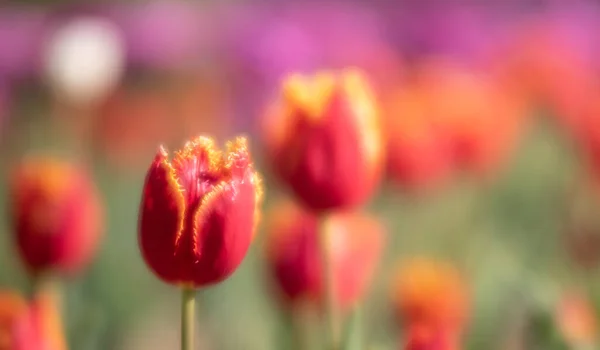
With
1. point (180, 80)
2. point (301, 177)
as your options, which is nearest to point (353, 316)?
point (301, 177)

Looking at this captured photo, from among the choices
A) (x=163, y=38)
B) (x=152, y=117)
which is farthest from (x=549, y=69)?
(x=163, y=38)

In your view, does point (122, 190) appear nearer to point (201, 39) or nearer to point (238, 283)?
point (238, 283)

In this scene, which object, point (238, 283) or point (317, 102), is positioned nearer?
point (317, 102)

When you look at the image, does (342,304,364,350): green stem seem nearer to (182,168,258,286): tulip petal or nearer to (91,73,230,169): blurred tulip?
(182,168,258,286): tulip petal

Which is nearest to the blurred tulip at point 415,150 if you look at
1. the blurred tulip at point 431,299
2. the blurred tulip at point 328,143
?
the blurred tulip at point 431,299

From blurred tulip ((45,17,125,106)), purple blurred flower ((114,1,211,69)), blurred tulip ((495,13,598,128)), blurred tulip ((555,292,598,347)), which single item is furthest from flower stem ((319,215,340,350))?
purple blurred flower ((114,1,211,69))

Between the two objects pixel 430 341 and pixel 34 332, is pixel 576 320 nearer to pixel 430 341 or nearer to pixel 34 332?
pixel 430 341
